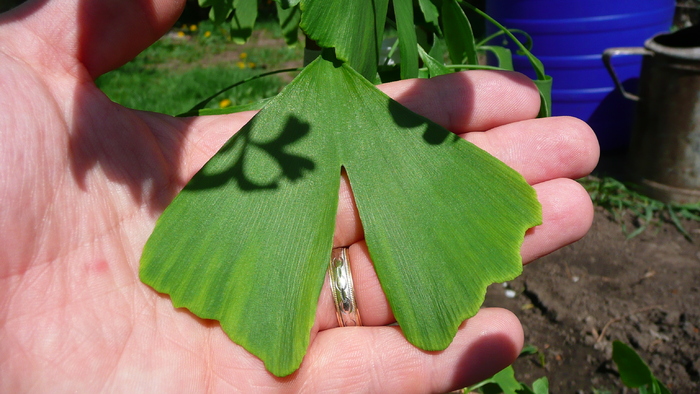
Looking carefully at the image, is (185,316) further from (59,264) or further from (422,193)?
(422,193)

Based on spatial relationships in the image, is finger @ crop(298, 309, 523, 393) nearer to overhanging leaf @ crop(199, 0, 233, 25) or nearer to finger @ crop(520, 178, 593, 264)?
finger @ crop(520, 178, 593, 264)

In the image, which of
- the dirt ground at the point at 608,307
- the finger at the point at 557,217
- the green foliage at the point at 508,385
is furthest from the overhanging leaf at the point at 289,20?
the dirt ground at the point at 608,307

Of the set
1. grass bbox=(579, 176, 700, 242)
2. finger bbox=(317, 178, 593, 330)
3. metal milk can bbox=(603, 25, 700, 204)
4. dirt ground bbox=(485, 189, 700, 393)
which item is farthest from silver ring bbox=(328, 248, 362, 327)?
metal milk can bbox=(603, 25, 700, 204)

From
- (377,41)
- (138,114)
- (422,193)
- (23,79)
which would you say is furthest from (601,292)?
(23,79)

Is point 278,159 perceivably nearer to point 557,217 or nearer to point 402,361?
point 402,361

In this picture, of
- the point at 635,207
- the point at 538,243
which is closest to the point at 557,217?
the point at 538,243

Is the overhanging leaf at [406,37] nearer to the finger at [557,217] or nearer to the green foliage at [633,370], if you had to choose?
the finger at [557,217]
